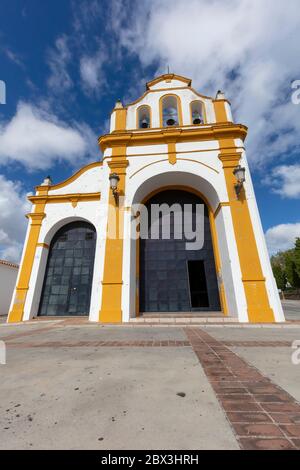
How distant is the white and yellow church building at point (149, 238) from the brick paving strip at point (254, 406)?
4.64 meters

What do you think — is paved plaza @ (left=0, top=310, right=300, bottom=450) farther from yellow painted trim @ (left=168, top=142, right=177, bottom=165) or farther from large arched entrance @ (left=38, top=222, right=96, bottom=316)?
yellow painted trim @ (left=168, top=142, right=177, bottom=165)

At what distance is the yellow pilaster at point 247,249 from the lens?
633 cm

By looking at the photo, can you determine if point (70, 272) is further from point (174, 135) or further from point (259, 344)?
point (259, 344)

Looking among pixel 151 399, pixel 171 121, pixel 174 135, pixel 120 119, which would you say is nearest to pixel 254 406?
pixel 151 399

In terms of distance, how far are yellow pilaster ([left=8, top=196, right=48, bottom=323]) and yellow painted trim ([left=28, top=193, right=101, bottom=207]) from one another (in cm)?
21

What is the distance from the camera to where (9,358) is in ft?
9.45

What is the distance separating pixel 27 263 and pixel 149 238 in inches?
213

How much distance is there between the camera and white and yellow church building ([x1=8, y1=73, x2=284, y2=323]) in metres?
6.91

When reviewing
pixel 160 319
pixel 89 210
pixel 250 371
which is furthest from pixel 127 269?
pixel 250 371

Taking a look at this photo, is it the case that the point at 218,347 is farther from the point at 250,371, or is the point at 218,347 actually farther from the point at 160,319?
the point at 160,319

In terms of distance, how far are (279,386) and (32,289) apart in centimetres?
915

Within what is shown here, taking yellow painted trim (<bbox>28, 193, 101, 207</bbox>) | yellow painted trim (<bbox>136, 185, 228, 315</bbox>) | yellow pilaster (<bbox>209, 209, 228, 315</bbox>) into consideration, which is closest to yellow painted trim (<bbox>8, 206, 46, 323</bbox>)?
yellow painted trim (<bbox>28, 193, 101, 207</bbox>)

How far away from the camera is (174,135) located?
857cm
